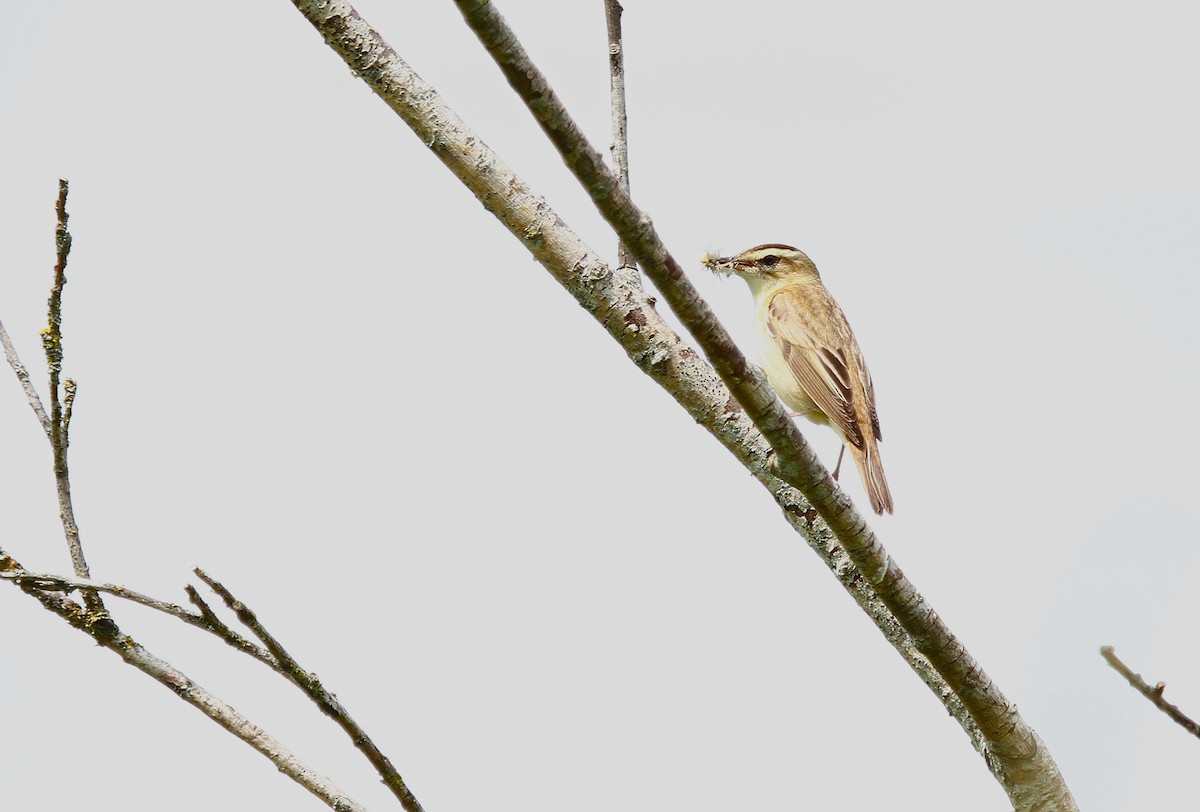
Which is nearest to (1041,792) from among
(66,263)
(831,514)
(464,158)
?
(831,514)

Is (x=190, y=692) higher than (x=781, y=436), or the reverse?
(x=190, y=692)

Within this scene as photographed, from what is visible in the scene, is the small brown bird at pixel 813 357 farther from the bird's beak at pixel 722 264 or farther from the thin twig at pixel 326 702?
the thin twig at pixel 326 702

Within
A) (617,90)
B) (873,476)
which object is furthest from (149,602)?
(873,476)

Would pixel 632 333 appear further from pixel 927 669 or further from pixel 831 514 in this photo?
pixel 927 669

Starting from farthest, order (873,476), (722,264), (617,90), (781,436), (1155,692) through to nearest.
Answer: (722,264) < (873,476) < (617,90) < (781,436) < (1155,692)

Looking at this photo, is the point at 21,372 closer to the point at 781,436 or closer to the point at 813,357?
the point at 781,436

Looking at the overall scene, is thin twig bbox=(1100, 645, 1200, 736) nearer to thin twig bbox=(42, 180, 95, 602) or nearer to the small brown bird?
thin twig bbox=(42, 180, 95, 602)

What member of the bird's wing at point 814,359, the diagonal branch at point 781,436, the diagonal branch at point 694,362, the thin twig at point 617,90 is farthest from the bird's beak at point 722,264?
the diagonal branch at point 781,436
